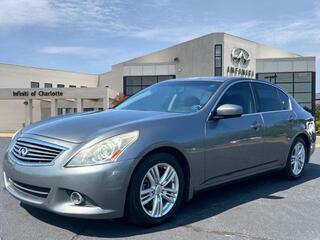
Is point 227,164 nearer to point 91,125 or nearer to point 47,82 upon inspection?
point 91,125

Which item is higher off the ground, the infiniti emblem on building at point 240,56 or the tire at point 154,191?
the infiniti emblem on building at point 240,56

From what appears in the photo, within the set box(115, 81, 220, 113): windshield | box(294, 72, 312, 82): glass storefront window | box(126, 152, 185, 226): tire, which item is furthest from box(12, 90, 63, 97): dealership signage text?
box(126, 152, 185, 226): tire

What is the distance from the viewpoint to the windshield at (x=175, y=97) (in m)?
5.22

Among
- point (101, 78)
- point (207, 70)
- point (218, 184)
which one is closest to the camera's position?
point (218, 184)

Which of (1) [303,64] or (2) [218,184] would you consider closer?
(2) [218,184]

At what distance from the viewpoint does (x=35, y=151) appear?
4.16 metres

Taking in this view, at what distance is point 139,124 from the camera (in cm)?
432

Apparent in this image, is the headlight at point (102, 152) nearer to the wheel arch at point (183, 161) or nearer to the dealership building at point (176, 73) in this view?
the wheel arch at point (183, 161)

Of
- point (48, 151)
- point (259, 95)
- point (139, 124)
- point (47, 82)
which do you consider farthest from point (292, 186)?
point (47, 82)

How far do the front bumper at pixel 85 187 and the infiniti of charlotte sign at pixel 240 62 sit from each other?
40414 millimetres

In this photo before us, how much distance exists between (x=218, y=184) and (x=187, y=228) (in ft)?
3.13

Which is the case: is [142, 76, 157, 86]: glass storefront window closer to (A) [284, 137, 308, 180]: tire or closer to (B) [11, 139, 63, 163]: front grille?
(A) [284, 137, 308, 180]: tire

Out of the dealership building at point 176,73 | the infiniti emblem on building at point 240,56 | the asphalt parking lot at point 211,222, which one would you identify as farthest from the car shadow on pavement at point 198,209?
the infiniti emblem on building at point 240,56

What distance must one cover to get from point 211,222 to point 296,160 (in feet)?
9.51
